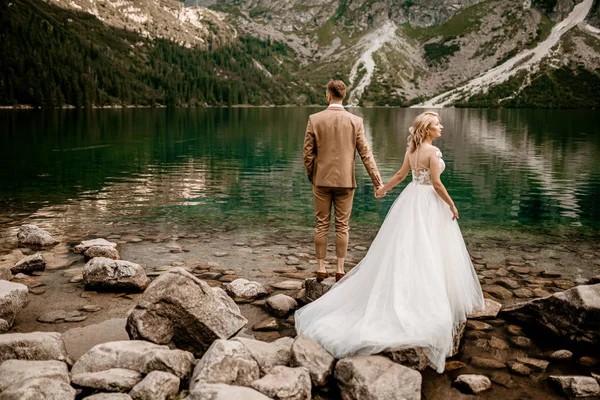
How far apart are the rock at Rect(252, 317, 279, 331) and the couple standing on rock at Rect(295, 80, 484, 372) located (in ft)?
1.95

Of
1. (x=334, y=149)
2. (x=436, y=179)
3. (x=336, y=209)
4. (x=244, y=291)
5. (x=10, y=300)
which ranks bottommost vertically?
(x=244, y=291)

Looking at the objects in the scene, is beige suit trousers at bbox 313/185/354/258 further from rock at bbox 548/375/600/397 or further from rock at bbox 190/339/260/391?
rock at bbox 548/375/600/397

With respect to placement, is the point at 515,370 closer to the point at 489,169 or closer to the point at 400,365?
the point at 400,365

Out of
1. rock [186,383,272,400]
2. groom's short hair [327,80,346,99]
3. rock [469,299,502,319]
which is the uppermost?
groom's short hair [327,80,346,99]

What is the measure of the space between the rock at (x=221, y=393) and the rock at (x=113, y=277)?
237 inches

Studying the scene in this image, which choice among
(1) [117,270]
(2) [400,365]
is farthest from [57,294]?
(2) [400,365]

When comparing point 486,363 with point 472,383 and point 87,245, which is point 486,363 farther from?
Result: point 87,245

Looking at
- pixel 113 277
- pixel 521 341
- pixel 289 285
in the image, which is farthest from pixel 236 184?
pixel 521 341

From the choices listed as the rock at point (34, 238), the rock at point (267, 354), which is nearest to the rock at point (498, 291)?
the rock at point (267, 354)

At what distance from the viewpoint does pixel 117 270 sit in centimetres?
1093

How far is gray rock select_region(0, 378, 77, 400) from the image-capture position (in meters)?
5.31

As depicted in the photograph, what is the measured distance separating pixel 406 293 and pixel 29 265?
10.1 m

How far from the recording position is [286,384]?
611 centimetres

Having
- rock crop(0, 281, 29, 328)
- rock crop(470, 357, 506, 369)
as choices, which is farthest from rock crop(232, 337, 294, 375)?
rock crop(0, 281, 29, 328)
